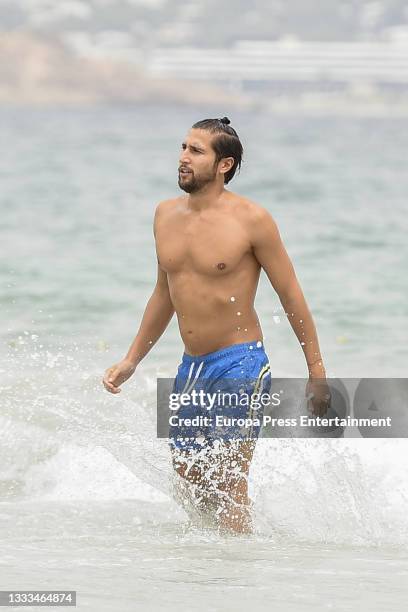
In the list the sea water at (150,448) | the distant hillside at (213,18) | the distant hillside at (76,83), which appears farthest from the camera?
the distant hillside at (213,18)

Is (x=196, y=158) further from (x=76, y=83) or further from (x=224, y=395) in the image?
(x=76, y=83)

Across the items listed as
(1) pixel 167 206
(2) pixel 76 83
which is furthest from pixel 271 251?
(2) pixel 76 83

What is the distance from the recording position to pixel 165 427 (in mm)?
6223

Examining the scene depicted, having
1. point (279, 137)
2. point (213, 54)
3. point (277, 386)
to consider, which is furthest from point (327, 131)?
point (277, 386)

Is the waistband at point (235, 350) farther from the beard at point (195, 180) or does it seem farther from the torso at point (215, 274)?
the beard at point (195, 180)

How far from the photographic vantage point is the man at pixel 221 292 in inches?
197

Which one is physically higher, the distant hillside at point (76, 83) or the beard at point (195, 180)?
the distant hillside at point (76, 83)

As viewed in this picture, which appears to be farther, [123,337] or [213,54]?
[213,54]

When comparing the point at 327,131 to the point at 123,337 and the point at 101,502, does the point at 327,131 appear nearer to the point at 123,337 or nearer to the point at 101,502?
the point at 123,337

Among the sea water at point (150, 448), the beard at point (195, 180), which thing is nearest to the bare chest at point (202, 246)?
the beard at point (195, 180)

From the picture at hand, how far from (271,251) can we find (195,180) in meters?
0.40

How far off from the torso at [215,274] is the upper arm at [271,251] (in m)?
0.04

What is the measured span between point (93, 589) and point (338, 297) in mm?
9037

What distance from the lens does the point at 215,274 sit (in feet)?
16.5
